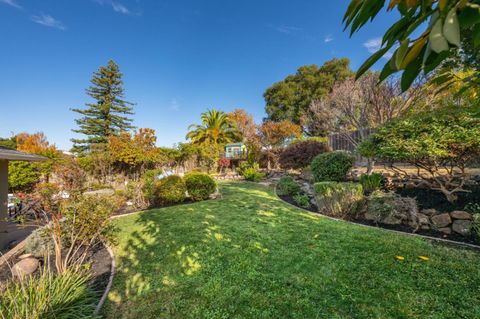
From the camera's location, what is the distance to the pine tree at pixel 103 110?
23625mm

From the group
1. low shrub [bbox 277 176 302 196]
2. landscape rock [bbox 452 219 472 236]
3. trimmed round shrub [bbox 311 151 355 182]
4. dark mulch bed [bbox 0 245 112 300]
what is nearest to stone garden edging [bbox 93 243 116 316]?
dark mulch bed [bbox 0 245 112 300]

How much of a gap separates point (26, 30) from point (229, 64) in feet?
39.9

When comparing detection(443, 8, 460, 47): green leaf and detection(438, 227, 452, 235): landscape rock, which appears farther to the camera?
detection(438, 227, 452, 235): landscape rock

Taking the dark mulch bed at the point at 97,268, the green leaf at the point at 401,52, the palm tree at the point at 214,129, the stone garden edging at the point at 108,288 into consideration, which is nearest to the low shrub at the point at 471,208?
the green leaf at the point at 401,52

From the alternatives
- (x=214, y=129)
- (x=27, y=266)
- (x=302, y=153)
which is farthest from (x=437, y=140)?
(x=214, y=129)

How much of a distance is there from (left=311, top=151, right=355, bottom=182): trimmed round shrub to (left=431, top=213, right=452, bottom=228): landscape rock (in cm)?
338

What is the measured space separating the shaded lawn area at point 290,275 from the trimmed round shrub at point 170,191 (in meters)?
2.86

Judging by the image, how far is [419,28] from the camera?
0.59 m

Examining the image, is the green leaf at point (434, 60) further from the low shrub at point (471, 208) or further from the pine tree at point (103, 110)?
the pine tree at point (103, 110)

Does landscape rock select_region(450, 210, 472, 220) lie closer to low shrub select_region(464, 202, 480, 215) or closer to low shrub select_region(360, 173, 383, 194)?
low shrub select_region(464, 202, 480, 215)

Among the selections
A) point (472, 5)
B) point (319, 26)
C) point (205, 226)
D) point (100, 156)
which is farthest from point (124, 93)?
point (472, 5)

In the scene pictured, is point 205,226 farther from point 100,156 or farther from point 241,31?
point 241,31

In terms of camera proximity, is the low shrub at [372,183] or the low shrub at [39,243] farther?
the low shrub at [372,183]

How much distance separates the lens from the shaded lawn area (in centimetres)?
226
